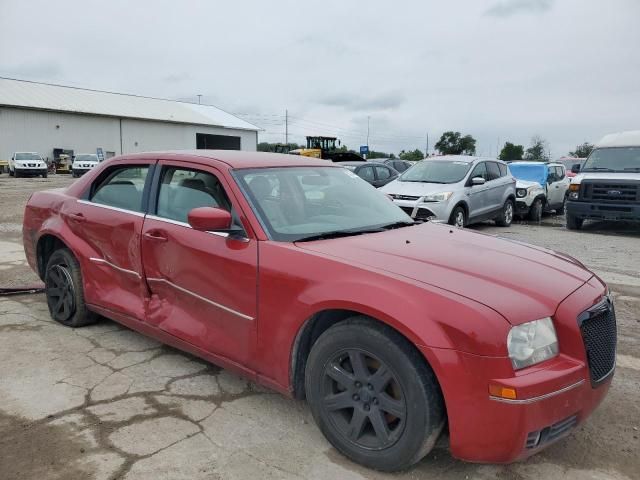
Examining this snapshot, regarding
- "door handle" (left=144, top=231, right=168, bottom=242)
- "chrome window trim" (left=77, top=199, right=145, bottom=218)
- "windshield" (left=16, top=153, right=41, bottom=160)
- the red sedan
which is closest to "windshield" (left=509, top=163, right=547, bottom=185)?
the red sedan

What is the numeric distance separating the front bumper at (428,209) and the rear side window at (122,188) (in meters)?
6.72

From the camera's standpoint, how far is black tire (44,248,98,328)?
14.8ft

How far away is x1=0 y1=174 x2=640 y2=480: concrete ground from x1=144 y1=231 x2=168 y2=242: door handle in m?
0.96

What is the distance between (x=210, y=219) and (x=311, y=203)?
30.4 inches

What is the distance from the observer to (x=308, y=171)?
3.92m

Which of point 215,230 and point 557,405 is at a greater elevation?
point 215,230

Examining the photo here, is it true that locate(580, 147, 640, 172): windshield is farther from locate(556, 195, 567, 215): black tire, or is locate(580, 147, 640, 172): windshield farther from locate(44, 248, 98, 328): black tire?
locate(44, 248, 98, 328): black tire

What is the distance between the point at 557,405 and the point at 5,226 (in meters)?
11.6

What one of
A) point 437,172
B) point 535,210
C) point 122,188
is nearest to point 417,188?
point 437,172

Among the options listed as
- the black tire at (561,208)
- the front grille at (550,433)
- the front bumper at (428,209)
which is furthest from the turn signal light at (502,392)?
the black tire at (561,208)

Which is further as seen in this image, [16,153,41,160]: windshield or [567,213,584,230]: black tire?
[16,153,41,160]: windshield

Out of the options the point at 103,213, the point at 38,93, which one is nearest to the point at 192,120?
the point at 38,93

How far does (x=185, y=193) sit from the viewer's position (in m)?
3.74

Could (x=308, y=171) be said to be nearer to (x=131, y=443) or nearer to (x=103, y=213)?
(x=103, y=213)
